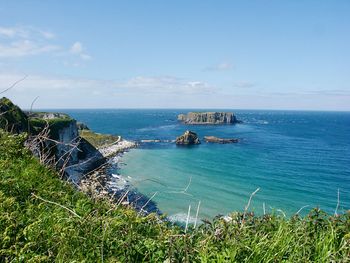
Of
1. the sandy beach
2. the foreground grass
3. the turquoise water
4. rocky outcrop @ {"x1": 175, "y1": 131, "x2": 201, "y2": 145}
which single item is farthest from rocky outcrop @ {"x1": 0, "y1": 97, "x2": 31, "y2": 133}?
rocky outcrop @ {"x1": 175, "y1": 131, "x2": 201, "y2": 145}

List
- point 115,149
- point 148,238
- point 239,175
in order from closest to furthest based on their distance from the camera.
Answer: point 148,238 → point 239,175 → point 115,149

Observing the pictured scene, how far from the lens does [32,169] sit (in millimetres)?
7777

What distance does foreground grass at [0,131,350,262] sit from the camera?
4.52 meters

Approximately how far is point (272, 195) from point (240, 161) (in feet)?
84.7

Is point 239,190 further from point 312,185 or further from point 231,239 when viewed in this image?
point 231,239

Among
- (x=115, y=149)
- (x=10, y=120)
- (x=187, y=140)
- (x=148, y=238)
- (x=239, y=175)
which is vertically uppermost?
(x=10, y=120)

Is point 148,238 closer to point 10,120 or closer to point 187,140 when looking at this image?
point 10,120

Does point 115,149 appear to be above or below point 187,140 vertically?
below

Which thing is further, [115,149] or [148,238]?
[115,149]

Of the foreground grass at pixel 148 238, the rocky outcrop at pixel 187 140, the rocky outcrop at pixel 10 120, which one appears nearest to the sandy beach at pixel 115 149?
the rocky outcrop at pixel 187 140

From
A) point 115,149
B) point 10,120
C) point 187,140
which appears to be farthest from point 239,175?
point 187,140

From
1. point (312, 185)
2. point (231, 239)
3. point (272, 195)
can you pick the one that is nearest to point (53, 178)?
point (231, 239)

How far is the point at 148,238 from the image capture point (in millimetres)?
5266

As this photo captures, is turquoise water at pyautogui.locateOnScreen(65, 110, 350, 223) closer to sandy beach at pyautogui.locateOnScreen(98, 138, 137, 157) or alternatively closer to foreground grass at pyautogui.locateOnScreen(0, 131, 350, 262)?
sandy beach at pyautogui.locateOnScreen(98, 138, 137, 157)
